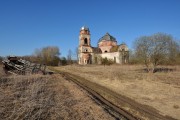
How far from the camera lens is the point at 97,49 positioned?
85.8m

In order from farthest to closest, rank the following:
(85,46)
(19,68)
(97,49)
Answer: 1. (97,49)
2. (85,46)
3. (19,68)

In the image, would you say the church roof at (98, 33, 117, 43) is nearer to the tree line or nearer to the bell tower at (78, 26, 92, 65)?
the bell tower at (78, 26, 92, 65)

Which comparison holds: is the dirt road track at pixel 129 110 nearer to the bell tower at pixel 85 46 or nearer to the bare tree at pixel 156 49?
the bare tree at pixel 156 49

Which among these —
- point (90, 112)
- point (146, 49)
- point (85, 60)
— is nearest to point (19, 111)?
point (90, 112)

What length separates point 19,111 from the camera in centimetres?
754

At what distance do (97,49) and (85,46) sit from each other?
527 centimetres

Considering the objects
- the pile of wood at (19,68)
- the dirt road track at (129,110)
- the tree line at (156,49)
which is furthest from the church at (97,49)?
the dirt road track at (129,110)

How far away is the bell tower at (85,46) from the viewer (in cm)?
8250

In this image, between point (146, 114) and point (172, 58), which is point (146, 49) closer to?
point (172, 58)

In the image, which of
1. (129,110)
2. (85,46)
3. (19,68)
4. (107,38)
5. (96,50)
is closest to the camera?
(129,110)

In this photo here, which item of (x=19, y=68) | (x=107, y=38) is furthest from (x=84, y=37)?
(x=19, y=68)

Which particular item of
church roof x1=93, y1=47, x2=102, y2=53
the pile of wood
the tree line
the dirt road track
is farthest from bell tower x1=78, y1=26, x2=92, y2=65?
the dirt road track

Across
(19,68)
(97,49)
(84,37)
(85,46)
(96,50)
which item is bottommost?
(19,68)

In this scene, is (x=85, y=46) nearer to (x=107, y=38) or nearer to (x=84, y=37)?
(x=84, y=37)
